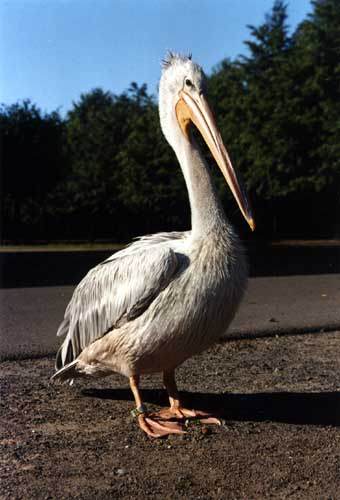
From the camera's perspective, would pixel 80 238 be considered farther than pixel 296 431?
Yes

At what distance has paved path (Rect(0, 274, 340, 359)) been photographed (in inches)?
231

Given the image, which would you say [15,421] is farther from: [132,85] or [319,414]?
[132,85]

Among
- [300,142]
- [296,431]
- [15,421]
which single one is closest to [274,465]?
[296,431]

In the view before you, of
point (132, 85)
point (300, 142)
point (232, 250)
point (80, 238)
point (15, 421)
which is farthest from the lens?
point (132, 85)

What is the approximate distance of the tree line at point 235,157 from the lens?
21.2 m

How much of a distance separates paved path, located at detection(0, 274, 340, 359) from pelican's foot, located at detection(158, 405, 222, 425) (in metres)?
1.86

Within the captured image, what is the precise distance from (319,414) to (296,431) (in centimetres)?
33

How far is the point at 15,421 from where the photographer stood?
3.67 m

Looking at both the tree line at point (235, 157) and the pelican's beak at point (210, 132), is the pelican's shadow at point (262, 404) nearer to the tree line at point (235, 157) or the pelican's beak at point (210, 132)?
the pelican's beak at point (210, 132)

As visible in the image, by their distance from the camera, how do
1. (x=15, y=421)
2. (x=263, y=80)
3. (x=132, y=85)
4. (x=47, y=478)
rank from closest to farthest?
(x=47, y=478) < (x=15, y=421) < (x=263, y=80) < (x=132, y=85)

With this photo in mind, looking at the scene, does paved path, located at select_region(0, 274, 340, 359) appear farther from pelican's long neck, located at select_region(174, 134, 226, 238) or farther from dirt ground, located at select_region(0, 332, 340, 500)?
pelican's long neck, located at select_region(174, 134, 226, 238)

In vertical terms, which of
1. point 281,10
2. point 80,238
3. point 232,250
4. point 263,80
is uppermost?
point 281,10

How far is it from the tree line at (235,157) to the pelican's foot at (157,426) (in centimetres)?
1568

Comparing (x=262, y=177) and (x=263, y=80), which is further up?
(x=263, y=80)
